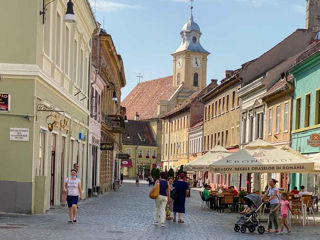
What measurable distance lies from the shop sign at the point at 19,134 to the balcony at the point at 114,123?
28.9 metres

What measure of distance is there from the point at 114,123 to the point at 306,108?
71.0ft

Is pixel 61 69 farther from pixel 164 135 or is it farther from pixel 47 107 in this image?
pixel 164 135

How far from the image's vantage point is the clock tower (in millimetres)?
127375

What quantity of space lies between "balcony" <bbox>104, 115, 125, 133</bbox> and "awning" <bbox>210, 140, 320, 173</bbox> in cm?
2593

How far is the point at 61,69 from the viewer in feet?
83.9

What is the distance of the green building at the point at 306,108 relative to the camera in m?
33.9

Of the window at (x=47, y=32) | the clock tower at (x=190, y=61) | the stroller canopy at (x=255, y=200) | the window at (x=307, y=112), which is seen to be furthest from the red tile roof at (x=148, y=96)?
the stroller canopy at (x=255, y=200)

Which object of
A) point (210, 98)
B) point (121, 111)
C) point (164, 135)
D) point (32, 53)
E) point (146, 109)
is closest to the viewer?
point (32, 53)

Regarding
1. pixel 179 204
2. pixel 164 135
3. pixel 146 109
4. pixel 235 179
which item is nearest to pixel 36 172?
pixel 179 204

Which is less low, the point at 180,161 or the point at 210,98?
the point at 210,98

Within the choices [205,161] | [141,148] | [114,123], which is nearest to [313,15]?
[114,123]

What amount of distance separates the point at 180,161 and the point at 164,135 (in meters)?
13.9

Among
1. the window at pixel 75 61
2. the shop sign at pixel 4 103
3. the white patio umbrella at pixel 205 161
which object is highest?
the window at pixel 75 61

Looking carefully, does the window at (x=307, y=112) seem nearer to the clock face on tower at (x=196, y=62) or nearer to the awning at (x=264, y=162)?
the awning at (x=264, y=162)
